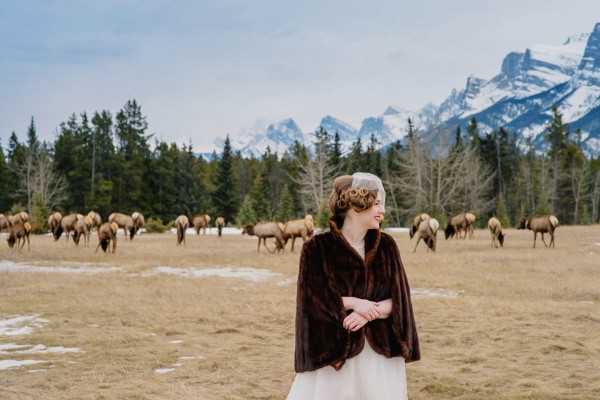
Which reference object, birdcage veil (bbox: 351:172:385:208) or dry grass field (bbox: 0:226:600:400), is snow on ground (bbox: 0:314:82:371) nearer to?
dry grass field (bbox: 0:226:600:400)

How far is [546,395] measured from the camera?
212 inches

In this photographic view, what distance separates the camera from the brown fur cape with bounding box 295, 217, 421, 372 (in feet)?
Answer: 9.88

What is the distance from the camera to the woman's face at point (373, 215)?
312 cm

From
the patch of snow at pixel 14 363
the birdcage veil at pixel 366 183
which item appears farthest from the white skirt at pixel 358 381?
the patch of snow at pixel 14 363

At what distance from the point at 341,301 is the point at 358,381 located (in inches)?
20.1

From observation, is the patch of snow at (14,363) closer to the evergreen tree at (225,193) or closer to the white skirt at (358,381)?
the white skirt at (358,381)

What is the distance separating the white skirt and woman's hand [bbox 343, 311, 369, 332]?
0.63 feet

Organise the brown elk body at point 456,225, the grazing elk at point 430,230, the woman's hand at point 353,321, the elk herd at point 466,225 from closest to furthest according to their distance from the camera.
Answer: the woman's hand at point 353,321, the grazing elk at point 430,230, the elk herd at point 466,225, the brown elk body at point 456,225

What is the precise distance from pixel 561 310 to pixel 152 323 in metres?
7.52

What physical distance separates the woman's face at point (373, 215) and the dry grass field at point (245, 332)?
3.13 m

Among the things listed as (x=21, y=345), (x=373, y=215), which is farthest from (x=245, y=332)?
(x=373, y=215)

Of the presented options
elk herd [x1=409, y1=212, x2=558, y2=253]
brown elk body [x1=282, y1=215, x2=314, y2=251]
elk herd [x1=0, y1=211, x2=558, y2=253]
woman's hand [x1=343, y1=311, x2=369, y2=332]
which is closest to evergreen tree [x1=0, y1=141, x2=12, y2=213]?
elk herd [x1=0, y1=211, x2=558, y2=253]

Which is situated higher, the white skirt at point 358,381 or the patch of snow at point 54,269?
the white skirt at point 358,381

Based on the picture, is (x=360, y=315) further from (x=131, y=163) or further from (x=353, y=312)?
(x=131, y=163)
